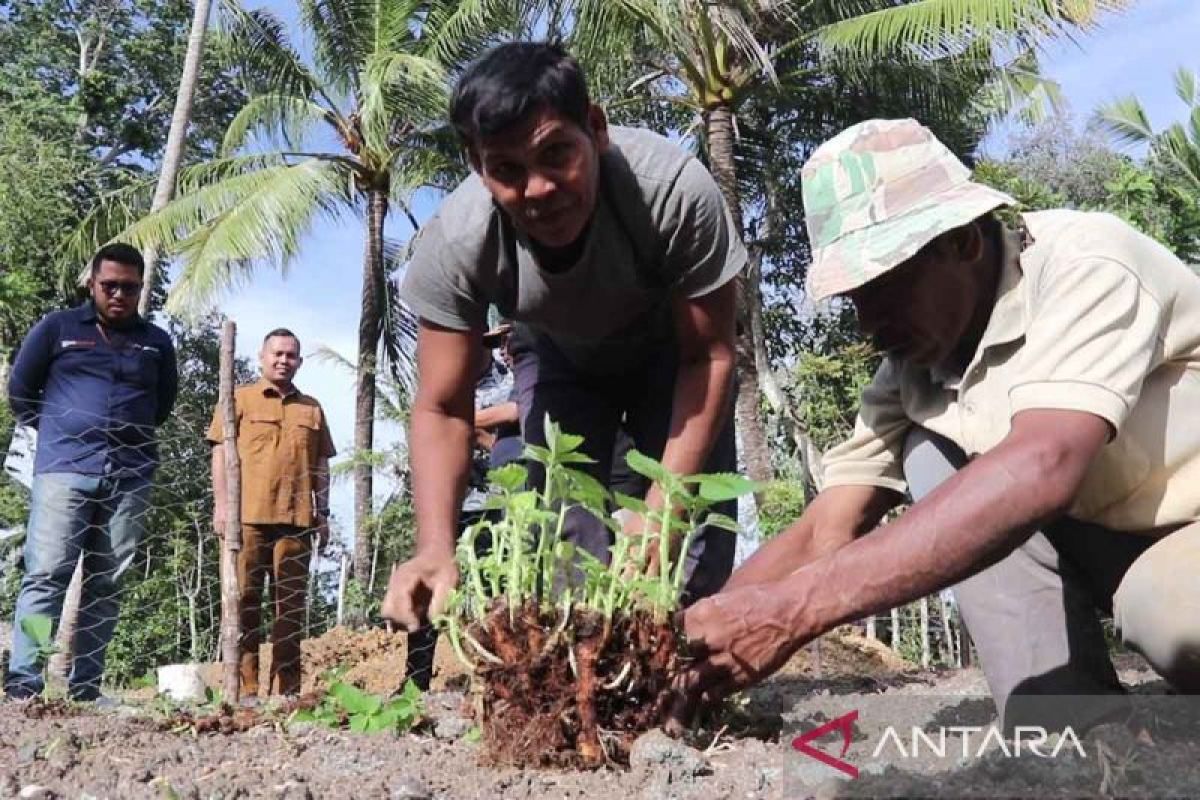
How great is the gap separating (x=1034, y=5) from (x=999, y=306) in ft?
27.4

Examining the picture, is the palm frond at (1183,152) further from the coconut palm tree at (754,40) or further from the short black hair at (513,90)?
the short black hair at (513,90)

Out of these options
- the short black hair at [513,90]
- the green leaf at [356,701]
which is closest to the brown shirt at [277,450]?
the green leaf at [356,701]

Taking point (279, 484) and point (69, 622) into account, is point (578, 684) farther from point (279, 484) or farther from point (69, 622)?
point (279, 484)

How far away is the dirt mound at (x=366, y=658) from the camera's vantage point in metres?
6.30

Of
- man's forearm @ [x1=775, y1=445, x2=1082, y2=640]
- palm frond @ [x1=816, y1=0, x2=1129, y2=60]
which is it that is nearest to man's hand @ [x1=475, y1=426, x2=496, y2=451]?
man's forearm @ [x1=775, y1=445, x2=1082, y2=640]

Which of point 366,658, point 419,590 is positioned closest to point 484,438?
point 419,590

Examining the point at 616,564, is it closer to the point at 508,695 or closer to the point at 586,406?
the point at 508,695

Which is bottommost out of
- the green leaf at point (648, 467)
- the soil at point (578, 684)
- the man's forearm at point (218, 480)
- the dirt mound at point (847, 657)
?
the dirt mound at point (847, 657)

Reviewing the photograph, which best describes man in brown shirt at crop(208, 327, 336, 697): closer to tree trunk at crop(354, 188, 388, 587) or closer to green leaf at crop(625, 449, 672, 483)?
green leaf at crop(625, 449, 672, 483)

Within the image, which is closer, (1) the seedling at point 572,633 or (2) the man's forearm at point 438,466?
(1) the seedling at point 572,633

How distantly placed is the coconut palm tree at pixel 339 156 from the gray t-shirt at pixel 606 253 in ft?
31.2

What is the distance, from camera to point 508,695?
1.73 metres

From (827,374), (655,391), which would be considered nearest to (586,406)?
(655,391)

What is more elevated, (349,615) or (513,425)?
(513,425)
